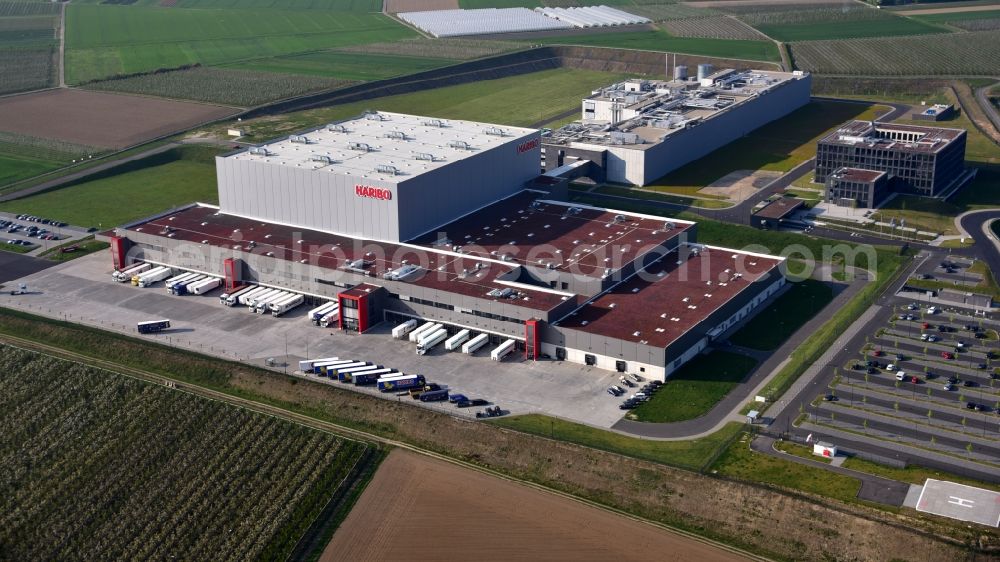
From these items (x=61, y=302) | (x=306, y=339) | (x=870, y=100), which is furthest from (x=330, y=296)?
(x=870, y=100)

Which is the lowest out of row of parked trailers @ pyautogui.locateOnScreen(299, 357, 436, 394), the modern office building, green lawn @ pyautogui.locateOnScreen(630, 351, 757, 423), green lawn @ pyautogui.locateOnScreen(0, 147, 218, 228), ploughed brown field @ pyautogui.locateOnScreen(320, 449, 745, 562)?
ploughed brown field @ pyautogui.locateOnScreen(320, 449, 745, 562)

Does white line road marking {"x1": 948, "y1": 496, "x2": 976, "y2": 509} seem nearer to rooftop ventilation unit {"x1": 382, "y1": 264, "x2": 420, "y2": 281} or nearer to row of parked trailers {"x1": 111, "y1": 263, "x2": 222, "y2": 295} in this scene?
rooftop ventilation unit {"x1": 382, "y1": 264, "x2": 420, "y2": 281}

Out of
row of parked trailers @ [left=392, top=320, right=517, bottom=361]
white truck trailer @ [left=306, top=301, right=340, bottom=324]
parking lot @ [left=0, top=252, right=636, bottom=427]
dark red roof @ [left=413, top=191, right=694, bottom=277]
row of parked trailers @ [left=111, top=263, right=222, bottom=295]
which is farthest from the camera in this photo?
row of parked trailers @ [left=111, top=263, right=222, bottom=295]

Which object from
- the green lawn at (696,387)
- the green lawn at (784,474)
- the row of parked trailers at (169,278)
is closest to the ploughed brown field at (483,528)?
the green lawn at (784,474)

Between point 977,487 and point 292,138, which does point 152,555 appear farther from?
point 292,138

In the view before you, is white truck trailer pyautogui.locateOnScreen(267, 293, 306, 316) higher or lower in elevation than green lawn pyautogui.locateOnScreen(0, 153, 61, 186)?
lower

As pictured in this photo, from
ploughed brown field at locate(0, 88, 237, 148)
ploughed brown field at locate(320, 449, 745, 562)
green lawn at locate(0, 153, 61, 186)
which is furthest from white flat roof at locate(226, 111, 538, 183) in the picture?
ploughed brown field at locate(0, 88, 237, 148)

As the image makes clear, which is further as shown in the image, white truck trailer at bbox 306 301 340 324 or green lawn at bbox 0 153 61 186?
green lawn at bbox 0 153 61 186

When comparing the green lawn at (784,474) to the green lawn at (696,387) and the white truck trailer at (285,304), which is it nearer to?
the green lawn at (696,387)
